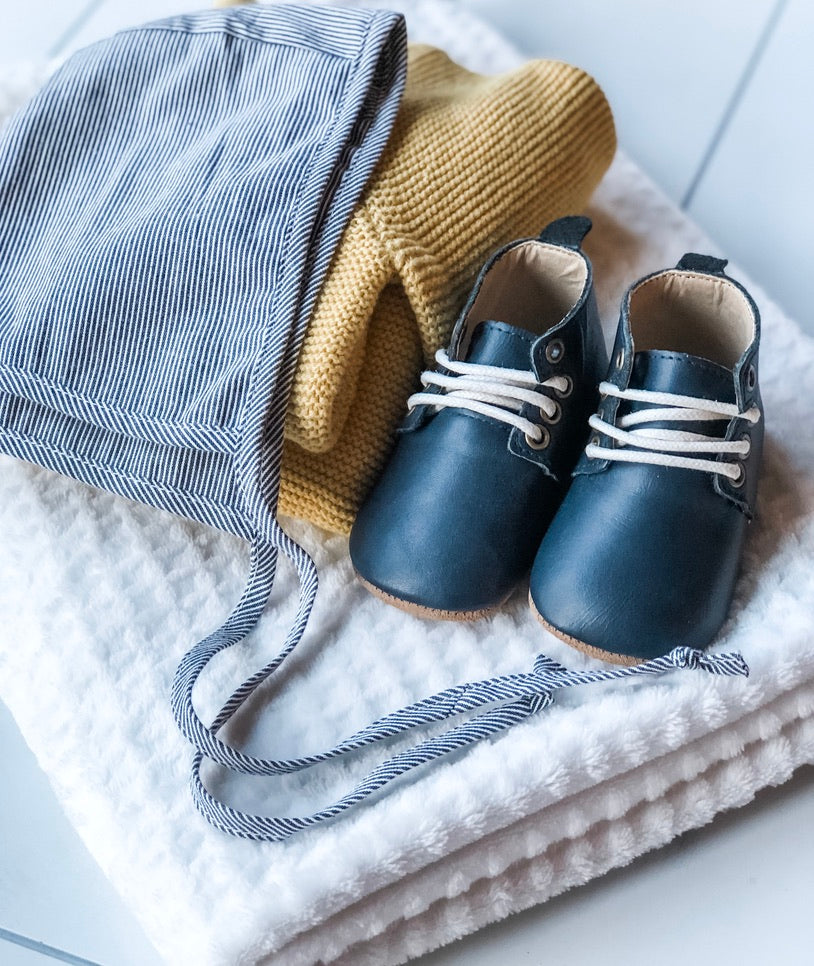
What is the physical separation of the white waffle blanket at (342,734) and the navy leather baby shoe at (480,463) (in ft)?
0.16

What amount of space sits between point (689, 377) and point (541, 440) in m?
0.10

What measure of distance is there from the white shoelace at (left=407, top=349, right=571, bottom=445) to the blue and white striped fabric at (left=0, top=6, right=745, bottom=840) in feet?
0.33

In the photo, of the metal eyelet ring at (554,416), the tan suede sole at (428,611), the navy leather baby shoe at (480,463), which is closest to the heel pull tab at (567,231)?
the navy leather baby shoe at (480,463)

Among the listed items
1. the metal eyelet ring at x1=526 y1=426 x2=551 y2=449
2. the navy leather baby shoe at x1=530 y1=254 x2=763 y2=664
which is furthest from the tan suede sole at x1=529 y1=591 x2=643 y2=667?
the metal eyelet ring at x1=526 y1=426 x2=551 y2=449

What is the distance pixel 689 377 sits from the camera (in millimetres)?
617

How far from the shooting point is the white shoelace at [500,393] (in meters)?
0.64

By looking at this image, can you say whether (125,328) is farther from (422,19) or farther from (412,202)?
(422,19)

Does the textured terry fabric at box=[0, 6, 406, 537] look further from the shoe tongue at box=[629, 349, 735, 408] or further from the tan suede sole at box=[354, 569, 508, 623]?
the shoe tongue at box=[629, 349, 735, 408]

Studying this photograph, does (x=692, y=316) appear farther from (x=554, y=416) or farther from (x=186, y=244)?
(x=186, y=244)

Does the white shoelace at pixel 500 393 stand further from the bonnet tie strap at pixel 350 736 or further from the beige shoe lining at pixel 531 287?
the bonnet tie strap at pixel 350 736

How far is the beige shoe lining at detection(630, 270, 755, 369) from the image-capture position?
2.15 feet

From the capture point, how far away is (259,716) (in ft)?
2.12

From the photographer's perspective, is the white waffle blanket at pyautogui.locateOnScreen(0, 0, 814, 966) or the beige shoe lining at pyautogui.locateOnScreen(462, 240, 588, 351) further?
the beige shoe lining at pyautogui.locateOnScreen(462, 240, 588, 351)

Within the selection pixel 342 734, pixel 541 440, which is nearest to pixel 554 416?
pixel 541 440
